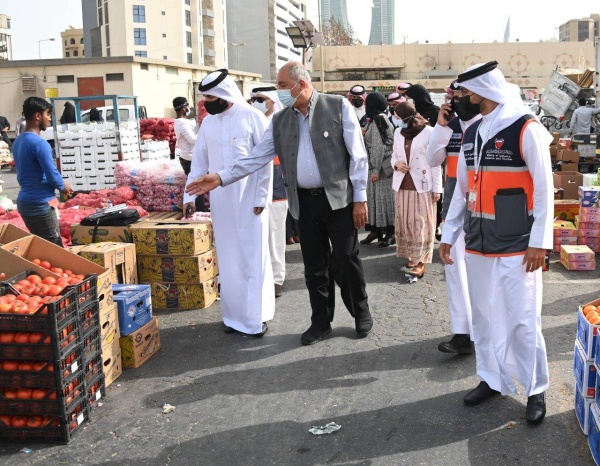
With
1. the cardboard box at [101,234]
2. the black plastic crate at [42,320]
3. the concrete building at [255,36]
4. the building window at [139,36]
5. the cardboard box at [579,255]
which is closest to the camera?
Result: the black plastic crate at [42,320]

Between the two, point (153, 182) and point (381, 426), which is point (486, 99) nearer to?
point (381, 426)

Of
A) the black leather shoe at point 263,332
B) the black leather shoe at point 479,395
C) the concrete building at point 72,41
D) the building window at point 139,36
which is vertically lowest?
A: the black leather shoe at point 263,332

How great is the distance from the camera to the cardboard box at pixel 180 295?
6926 mm

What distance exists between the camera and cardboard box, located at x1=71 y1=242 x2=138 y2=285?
20.7ft

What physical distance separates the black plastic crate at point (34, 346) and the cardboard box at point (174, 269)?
2.73 metres

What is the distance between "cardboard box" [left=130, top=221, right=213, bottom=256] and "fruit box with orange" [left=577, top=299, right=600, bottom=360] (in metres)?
3.79

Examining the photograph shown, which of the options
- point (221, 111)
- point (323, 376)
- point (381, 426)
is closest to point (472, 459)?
point (381, 426)

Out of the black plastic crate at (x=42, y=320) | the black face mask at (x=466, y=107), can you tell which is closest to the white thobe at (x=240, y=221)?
the black face mask at (x=466, y=107)

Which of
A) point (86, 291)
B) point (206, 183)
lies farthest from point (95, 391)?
point (206, 183)

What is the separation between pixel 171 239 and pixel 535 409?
12.7 ft

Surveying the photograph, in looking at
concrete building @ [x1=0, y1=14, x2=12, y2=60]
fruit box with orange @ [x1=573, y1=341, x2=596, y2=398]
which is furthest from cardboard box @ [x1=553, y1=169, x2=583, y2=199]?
concrete building @ [x1=0, y1=14, x2=12, y2=60]

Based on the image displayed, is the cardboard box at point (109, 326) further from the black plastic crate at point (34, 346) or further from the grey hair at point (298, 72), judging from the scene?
the grey hair at point (298, 72)

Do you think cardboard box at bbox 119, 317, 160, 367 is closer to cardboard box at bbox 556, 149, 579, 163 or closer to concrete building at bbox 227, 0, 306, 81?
cardboard box at bbox 556, 149, 579, 163

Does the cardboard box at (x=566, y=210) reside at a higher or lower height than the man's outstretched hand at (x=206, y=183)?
→ lower
